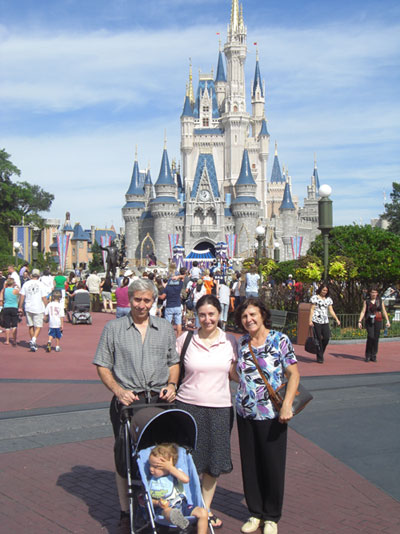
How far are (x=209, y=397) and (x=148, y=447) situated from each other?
0.48 meters

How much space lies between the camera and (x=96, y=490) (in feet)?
14.4

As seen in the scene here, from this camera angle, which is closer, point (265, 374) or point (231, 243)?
point (265, 374)

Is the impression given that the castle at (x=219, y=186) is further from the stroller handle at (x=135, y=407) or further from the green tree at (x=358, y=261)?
the stroller handle at (x=135, y=407)

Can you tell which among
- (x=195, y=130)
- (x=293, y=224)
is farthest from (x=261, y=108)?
(x=293, y=224)

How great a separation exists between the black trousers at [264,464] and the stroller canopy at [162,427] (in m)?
0.38

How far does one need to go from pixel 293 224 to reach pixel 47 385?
76.2 metres

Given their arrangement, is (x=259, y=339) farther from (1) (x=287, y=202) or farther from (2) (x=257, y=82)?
(2) (x=257, y=82)

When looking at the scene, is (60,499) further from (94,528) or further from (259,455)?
(259,455)

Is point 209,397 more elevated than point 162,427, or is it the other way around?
point 209,397

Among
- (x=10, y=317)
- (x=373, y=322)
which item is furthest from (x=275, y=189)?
(x=373, y=322)

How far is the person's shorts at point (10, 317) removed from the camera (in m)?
11.7

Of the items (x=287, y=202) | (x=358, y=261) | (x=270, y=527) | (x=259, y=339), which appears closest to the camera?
(x=270, y=527)

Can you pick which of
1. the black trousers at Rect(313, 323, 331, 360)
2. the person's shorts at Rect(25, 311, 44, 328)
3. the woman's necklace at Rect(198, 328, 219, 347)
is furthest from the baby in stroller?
the person's shorts at Rect(25, 311, 44, 328)

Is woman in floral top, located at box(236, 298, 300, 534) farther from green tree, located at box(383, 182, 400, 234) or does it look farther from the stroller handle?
green tree, located at box(383, 182, 400, 234)
